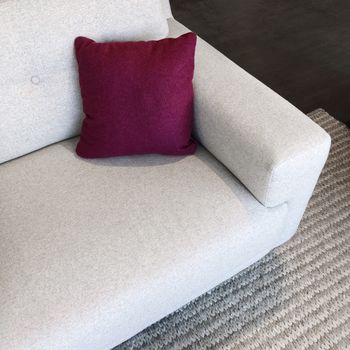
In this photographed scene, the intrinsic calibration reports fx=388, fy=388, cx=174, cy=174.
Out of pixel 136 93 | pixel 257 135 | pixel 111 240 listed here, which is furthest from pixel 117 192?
pixel 257 135

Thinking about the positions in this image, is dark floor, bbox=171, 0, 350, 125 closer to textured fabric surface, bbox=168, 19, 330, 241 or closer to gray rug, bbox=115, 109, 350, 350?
gray rug, bbox=115, 109, 350, 350

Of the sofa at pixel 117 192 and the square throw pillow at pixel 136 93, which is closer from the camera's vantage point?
the sofa at pixel 117 192

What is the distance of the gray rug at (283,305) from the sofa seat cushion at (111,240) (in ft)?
0.55

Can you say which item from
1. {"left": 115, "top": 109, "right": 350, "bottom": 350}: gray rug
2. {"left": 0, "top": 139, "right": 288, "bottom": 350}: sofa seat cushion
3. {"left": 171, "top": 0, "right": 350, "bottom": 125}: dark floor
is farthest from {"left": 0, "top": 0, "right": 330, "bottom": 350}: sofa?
{"left": 171, "top": 0, "right": 350, "bottom": 125}: dark floor

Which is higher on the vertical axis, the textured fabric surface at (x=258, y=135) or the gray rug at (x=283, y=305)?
the textured fabric surface at (x=258, y=135)

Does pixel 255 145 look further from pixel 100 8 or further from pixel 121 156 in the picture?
pixel 100 8

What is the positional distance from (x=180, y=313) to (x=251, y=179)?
20.2 inches

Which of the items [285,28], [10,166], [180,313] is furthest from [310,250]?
[285,28]

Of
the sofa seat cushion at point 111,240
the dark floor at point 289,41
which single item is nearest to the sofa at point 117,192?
the sofa seat cushion at point 111,240

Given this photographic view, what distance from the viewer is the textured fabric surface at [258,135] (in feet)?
3.21

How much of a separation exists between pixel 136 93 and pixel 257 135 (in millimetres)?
343

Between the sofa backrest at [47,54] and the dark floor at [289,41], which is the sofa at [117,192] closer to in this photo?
the sofa backrest at [47,54]

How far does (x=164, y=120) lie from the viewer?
1089 millimetres

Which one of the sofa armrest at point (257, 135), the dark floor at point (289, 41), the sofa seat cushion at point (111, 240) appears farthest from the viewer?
the dark floor at point (289, 41)
